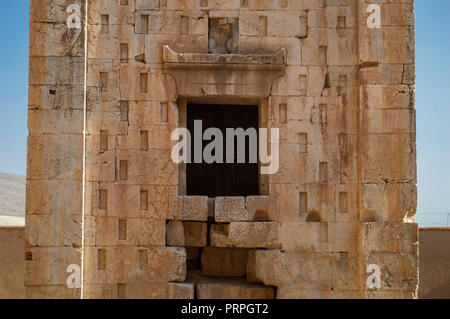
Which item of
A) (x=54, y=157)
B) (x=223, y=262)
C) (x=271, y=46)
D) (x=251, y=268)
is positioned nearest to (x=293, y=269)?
(x=251, y=268)

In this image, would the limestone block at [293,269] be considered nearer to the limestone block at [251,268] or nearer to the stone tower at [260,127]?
the stone tower at [260,127]

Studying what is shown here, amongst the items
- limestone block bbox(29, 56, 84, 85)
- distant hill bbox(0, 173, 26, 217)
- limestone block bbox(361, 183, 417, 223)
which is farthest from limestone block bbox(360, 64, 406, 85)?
distant hill bbox(0, 173, 26, 217)

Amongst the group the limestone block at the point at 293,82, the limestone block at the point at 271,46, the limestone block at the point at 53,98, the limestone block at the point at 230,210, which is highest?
the limestone block at the point at 271,46

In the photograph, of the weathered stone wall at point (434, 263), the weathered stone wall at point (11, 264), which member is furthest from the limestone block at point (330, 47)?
the weathered stone wall at point (11, 264)

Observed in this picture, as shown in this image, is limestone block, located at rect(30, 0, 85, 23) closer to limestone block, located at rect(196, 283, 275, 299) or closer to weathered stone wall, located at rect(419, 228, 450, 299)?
limestone block, located at rect(196, 283, 275, 299)

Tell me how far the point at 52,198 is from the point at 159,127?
7.09 feet

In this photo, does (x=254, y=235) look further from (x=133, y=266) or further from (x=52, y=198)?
(x=52, y=198)

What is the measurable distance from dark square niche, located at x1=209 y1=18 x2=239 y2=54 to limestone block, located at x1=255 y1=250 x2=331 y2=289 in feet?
12.0

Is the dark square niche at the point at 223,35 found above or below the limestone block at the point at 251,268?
above

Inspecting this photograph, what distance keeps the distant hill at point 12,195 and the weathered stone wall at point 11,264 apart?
12095mm

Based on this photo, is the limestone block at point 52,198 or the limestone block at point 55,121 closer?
the limestone block at point 52,198

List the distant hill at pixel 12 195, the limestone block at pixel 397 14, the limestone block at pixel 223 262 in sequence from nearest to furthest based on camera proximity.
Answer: the limestone block at pixel 397 14, the limestone block at pixel 223 262, the distant hill at pixel 12 195

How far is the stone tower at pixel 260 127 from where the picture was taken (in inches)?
334

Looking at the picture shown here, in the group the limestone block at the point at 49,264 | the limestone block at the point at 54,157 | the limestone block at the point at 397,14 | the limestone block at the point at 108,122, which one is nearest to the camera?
the limestone block at the point at 49,264
